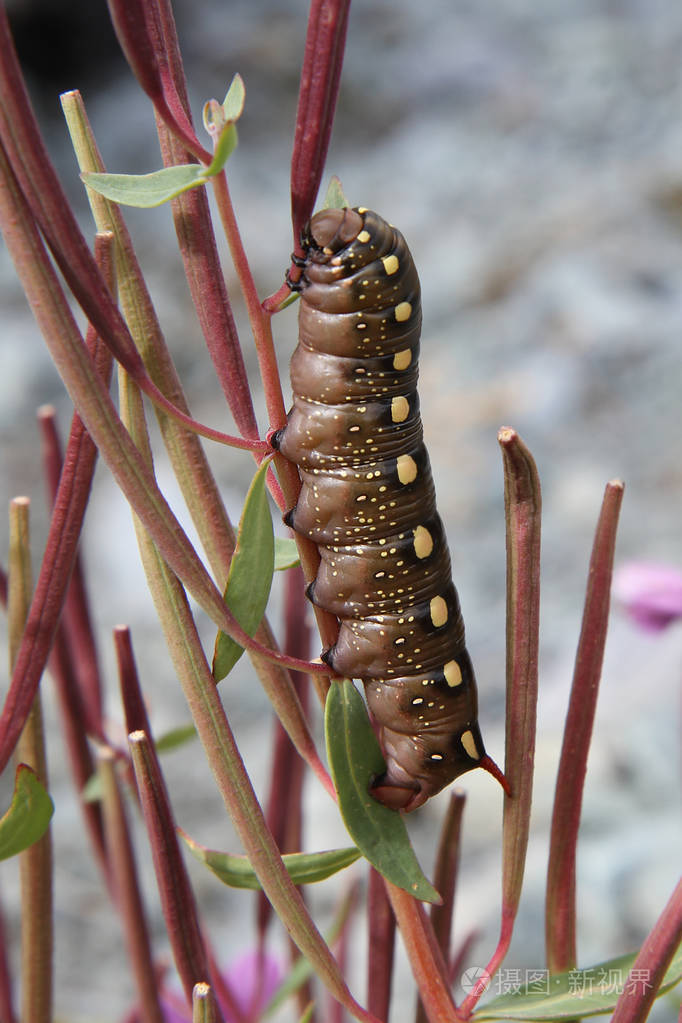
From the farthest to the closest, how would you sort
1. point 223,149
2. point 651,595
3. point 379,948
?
point 651,595 < point 379,948 < point 223,149

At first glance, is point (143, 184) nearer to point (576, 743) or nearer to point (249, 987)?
point (576, 743)

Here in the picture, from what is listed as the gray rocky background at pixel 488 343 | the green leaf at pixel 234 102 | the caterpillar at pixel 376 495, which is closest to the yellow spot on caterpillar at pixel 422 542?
the caterpillar at pixel 376 495

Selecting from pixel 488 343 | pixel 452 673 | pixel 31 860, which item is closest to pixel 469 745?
pixel 452 673

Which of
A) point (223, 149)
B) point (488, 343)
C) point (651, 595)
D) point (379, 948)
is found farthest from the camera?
point (488, 343)

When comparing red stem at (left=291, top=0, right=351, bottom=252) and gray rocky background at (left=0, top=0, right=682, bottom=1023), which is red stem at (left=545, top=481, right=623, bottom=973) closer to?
red stem at (left=291, top=0, right=351, bottom=252)

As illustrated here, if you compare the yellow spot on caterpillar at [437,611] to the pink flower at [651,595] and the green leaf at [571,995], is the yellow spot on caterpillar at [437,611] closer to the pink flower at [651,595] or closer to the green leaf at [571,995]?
the green leaf at [571,995]

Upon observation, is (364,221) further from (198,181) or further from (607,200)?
(607,200)
